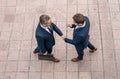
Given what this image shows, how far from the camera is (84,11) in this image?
7.57 meters

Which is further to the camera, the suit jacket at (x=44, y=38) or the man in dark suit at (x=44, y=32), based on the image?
the suit jacket at (x=44, y=38)

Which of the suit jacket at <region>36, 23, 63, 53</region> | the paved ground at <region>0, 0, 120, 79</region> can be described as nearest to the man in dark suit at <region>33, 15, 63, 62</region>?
the suit jacket at <region>36, 23, 63, 53</region>

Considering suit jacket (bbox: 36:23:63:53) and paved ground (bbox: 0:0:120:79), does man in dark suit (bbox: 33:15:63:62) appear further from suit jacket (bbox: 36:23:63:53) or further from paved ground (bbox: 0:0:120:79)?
paved ground (bbox: 0:0:120:79)

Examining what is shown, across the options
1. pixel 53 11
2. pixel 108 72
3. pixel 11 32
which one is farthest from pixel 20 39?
pixel 108 72

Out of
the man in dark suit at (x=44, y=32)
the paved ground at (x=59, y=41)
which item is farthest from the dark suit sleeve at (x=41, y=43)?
the paved ground at (x=59, y=41)

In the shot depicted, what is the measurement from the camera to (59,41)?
23.1ft

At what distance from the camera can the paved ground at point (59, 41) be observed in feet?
21.3

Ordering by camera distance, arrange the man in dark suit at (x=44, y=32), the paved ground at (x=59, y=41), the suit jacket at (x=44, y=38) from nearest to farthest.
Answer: the man in dark suit at (x=44, y=32)
the suit jacket at (x=44, y=38)
the paved ground at (x=59, y=41)

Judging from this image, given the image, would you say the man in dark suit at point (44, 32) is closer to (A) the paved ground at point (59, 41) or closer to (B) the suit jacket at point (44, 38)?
(B) the suit jacket at point (44, 38)

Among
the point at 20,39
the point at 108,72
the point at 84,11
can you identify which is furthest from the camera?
the point at 84,11

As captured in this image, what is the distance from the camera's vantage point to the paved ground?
6.50 metres

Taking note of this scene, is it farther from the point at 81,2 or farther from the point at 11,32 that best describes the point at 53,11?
the point at 11,32

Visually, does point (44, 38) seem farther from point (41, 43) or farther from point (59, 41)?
point (59, 41)

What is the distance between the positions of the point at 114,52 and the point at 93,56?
0.57 metres
